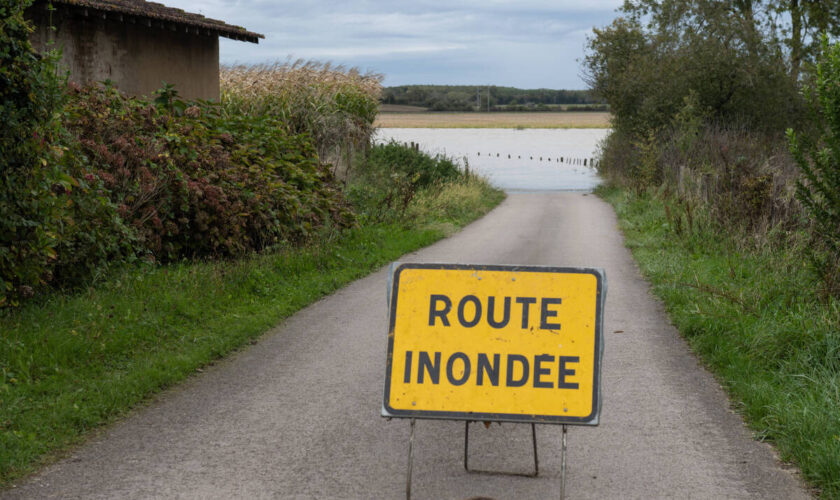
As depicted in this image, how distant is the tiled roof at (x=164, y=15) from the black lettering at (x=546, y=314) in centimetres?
1165

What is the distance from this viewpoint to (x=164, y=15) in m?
15.9

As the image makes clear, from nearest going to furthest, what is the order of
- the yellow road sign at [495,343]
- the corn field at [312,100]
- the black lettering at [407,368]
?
the yellow road sign at [495,343] → the black lettering at [407,368] → the corn field at [312,100]

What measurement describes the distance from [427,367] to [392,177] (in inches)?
656

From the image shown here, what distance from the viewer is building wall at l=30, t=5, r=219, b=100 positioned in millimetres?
14602

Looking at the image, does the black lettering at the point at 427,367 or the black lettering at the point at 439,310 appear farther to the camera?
the black lettering at the point at 439,310

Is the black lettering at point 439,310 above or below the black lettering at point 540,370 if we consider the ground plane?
above

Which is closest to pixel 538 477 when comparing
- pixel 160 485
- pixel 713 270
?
pixel 160 485

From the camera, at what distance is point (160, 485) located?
4801 millimetres

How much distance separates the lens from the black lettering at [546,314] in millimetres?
4785

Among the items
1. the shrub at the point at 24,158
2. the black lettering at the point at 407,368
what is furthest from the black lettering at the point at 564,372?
the shrub at the point at 24,158

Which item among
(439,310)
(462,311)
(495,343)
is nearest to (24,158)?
(439,310)

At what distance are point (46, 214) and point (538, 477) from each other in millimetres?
5128

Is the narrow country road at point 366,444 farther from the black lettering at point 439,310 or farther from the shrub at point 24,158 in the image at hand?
the shrub at point 24,158

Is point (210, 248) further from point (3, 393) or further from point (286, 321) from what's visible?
point (3, 393)
